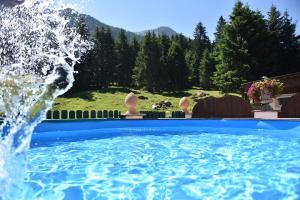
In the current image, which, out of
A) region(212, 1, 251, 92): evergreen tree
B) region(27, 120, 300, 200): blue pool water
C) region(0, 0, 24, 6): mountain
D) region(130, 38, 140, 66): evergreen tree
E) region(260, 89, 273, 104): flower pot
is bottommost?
region(27, 120, 300, 200): blue pool water

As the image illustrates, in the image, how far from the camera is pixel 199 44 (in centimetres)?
6906

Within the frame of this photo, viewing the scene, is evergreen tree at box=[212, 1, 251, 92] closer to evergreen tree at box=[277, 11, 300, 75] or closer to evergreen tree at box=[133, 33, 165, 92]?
evergreen tree at box=[277, 11, 300, 75]

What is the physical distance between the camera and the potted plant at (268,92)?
56.2 feet

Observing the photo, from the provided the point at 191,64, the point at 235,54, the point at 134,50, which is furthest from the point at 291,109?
the point at 134,50

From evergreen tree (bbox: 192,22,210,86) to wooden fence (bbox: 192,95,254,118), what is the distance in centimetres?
3979

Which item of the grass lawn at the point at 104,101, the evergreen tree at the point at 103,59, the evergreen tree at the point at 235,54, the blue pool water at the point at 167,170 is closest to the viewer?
the blue pool water at the point at 167,170

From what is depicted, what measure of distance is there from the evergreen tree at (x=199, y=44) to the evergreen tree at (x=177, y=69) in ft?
14.1

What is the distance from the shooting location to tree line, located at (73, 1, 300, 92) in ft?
113

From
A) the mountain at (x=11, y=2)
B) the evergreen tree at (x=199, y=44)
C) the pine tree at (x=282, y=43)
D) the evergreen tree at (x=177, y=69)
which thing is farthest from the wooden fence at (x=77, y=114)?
the evergreen tree at (x=199, y=44)

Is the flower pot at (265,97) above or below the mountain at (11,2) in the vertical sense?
below

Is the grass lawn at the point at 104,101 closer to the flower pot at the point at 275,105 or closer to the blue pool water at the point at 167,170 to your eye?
the flower pot at the point at 275,105

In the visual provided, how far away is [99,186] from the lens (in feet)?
19.4

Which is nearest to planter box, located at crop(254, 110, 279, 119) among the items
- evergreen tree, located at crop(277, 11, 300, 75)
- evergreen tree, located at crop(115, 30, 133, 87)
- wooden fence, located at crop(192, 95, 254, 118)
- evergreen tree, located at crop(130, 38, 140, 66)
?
wooden fence, located at crop(192, 95, 254, 118)

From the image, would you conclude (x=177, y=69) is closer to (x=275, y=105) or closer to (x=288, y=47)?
(x=288, y=47)
